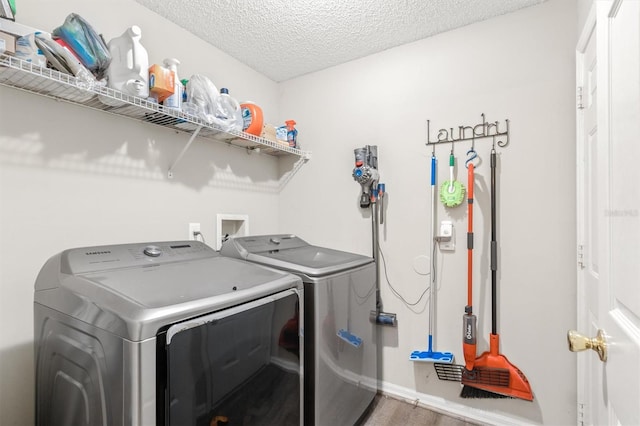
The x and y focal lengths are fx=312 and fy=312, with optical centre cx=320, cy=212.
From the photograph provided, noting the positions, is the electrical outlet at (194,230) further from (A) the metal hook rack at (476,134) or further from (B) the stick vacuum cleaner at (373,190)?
(A) the metal hook rack at (476,134)

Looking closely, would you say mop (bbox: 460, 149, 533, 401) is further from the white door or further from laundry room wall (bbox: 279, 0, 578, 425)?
the white door

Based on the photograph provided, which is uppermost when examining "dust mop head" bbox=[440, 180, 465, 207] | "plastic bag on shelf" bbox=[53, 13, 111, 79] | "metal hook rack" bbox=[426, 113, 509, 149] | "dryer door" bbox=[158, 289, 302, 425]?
"plastic bag on shelf" bbox=[53, 13, 111, 79]

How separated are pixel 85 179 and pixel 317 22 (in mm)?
1639

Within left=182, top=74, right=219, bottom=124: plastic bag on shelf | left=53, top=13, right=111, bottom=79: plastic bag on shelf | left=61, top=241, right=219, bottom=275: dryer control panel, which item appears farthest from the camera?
left=182, top=74, right=219, bottom=124: plastic bag on shelf

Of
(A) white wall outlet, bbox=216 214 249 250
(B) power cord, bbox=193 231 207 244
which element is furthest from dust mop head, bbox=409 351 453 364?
(B) power cord, bbox=193 231 207 244

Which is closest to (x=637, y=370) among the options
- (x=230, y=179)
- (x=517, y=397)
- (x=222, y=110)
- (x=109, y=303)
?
(x=109, y=303)

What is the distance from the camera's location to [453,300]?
6.81 ft

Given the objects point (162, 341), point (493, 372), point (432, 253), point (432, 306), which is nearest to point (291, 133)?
point (432, 253)

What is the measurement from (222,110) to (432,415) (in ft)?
7.85

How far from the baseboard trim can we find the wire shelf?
2.06 metres

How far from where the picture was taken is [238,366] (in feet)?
Result: 3.73

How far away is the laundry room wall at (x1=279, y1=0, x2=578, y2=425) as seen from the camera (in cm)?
179

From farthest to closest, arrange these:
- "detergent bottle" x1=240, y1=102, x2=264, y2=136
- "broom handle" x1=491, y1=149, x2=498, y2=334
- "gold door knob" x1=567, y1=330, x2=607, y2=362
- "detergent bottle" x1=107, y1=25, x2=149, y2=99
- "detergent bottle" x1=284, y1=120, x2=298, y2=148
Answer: "detergent bottle" x1=284, y1=120, x2=298, y2=148 → "detergent bottle" x1=240, y1=102, x2=264, y2=136 → "broom handle" x1=491, y1=149, x2=498, y2=334 → "detergent bottle" x1=107, y1=25, x2=149, y2=99 → "gold door knob" x1=567, y1=330, x2=607, y2=362

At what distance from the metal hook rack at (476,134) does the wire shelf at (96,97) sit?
4.19 feet
